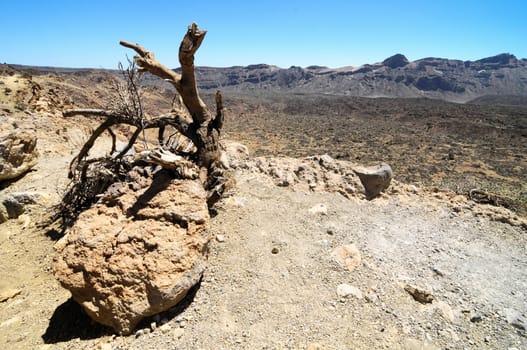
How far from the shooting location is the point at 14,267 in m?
4.93

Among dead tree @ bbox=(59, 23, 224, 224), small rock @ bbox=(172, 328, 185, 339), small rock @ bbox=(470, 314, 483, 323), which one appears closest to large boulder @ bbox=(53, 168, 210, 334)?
small rock @ bbox=(172, 328, 185, 339)

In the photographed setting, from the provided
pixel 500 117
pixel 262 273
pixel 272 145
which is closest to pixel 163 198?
pixel 262 273

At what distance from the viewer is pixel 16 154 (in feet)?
22.0

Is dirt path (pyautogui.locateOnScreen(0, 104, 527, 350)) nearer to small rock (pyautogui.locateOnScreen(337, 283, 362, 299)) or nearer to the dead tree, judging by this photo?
small rock (pyautogui.locateOnScreen(337, 283, 362, 299))

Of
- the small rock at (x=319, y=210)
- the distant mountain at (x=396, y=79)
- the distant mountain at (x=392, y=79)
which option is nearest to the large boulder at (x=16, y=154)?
the small rock at (x=319, y=210)

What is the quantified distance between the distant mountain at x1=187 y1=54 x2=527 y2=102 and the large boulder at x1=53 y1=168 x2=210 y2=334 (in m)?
99.0

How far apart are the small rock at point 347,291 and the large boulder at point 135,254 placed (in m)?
1.90

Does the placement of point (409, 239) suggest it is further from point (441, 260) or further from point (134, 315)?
point (134, 315)

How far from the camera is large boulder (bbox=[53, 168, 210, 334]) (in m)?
3.48

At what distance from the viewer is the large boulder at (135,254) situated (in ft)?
11.4

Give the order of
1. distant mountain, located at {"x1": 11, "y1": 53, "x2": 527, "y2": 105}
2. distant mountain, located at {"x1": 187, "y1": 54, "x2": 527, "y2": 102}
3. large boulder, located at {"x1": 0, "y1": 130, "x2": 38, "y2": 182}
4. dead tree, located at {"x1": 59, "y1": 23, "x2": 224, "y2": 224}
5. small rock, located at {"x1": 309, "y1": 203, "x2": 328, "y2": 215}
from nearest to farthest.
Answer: dead tree, located at {"x1": 59, "y1": 23, "x2": 224, "y2": 224} → small rock, located at {"x1": 309, "y1": 203, "x2": 328, "y2": 215} → large boulder, located at {"x1": 0, "y1": 130, "x2": 38, "y2": 182} → distant mountain, located at {"x1": 11, "y1": 53, "x2": 527, "y2": 105} → distant mountain, located at {"x1": 187, "y1": 54, "x2": 527, "y2": 102}

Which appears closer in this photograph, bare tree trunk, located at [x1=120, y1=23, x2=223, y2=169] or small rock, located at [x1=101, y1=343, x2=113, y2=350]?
small rock, located at [x1=101, y1=343, x2=113, y2=350]

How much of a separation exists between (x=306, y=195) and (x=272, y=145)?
1649 cm

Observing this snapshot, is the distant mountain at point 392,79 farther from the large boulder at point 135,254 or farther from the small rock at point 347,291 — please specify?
the small rock at point 347,291
